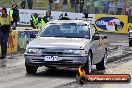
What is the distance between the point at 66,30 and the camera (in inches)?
519

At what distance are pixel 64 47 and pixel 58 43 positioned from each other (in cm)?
27

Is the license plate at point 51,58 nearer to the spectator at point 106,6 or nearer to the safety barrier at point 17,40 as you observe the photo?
the safety barrier at point 17,40

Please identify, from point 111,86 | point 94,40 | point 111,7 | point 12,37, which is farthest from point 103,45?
point 111,7

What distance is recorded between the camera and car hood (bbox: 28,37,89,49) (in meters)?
12.0

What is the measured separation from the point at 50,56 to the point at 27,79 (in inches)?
39.0

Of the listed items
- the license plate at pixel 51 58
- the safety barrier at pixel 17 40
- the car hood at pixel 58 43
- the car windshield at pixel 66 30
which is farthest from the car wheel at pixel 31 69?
the safety barrier at pixel 17 40

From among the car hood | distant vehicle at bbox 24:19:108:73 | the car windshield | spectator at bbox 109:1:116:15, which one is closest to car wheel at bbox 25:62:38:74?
distant vehicle at bbox 24:19:108:73

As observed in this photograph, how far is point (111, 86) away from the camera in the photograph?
9.70m

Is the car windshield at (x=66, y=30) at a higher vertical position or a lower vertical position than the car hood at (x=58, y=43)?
higher

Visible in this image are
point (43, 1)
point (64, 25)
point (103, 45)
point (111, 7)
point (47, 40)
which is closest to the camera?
point (47, 40)

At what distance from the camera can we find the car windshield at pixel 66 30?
13031 mm

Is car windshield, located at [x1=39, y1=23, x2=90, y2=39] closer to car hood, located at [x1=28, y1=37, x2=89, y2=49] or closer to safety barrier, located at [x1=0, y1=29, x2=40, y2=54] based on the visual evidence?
car hood, located at [x1=28, y1=37, x2=89, y2=49]

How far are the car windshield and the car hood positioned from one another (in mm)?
334

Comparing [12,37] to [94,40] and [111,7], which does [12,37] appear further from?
[111,7]
